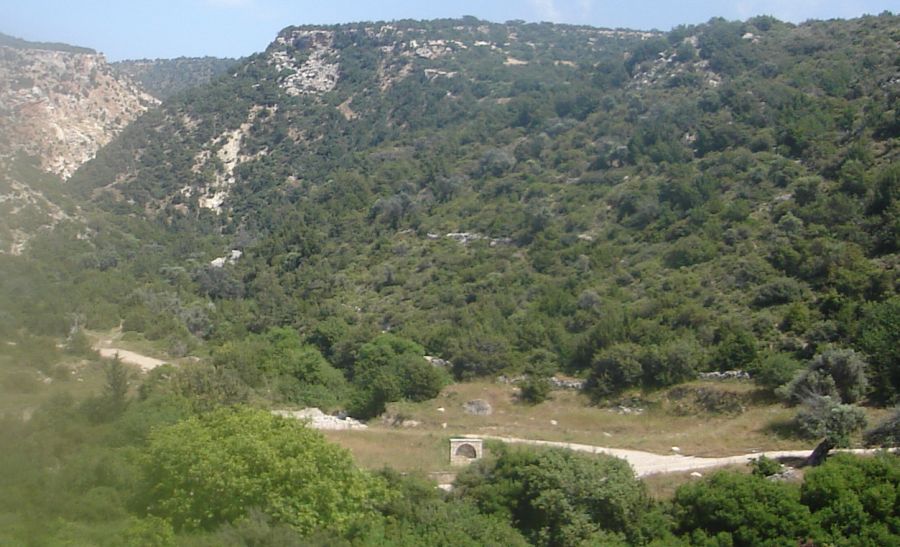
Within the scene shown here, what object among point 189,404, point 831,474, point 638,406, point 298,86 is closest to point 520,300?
point 638,406

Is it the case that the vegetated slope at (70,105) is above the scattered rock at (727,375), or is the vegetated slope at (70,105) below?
above

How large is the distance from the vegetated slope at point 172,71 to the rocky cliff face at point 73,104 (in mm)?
22073

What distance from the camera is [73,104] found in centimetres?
8669

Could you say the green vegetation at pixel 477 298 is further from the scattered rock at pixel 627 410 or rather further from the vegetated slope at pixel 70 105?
the vegetated slope at pixel 70 105

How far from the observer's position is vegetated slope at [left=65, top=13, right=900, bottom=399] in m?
30.6

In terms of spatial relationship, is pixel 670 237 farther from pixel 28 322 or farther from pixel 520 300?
pixel 28 322

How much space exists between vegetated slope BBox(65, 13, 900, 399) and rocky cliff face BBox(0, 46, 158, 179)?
5.55 meters

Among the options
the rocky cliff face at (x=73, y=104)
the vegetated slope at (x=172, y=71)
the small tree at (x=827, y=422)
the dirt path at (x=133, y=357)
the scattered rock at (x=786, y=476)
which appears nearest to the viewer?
the scattered rock at (x=786, y=476)

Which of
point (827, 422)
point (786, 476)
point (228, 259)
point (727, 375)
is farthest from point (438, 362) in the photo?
point (228, 259)

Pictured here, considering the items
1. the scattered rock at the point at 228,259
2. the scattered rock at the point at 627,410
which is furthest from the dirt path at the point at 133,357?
the scattered rock at the point at 228,259

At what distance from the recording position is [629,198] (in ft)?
153

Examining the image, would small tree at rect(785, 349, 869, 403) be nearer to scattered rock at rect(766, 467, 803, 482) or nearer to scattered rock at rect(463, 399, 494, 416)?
scattered rock at rect(766, 467, 803, 482)

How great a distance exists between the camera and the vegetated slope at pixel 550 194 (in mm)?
30609

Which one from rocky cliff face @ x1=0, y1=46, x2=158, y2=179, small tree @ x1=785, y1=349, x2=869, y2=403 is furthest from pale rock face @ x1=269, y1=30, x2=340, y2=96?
small tree @ x1=785, y1=349, x2=869, y2=403
